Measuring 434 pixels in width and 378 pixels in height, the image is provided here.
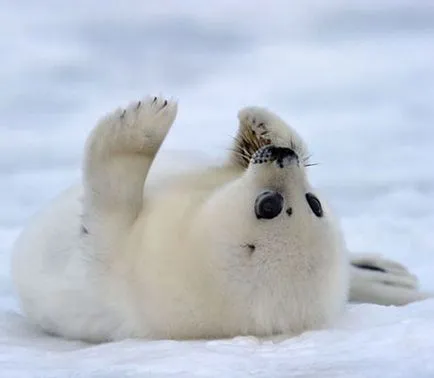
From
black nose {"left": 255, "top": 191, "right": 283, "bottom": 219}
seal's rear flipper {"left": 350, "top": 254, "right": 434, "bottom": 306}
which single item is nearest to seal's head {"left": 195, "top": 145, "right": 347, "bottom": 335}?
black nose {"left": 255, "top": 191, "right": 283, "bottom": 219}

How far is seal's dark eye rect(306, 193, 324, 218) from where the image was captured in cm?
406

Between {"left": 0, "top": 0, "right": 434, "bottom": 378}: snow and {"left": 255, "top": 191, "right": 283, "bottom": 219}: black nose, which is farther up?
{"left": 0, "top": 0, "right": 434, "bottom": 378}: snow

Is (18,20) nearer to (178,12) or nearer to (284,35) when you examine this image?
(178,12)

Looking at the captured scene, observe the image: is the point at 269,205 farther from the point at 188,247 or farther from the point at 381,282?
the point at 381,282

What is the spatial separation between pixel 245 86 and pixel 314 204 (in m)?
4.09

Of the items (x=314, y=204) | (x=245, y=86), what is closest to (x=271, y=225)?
(x=314, y=204)

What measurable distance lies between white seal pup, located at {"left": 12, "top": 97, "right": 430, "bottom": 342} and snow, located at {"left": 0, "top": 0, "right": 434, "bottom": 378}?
62 centimetres

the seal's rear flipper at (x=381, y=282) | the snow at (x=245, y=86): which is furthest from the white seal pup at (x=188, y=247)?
the seal's rear flipper at (x=381, y=282)

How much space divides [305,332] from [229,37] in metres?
4.64

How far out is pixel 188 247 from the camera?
4.18 metres

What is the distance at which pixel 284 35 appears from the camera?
8773 mm

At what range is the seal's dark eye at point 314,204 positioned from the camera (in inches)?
160

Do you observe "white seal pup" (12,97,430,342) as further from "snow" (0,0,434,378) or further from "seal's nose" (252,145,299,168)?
"snow" (0,0,434,378)

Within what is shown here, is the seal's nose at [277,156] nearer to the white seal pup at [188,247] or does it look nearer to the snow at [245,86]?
the white seal pup at [188,247]
